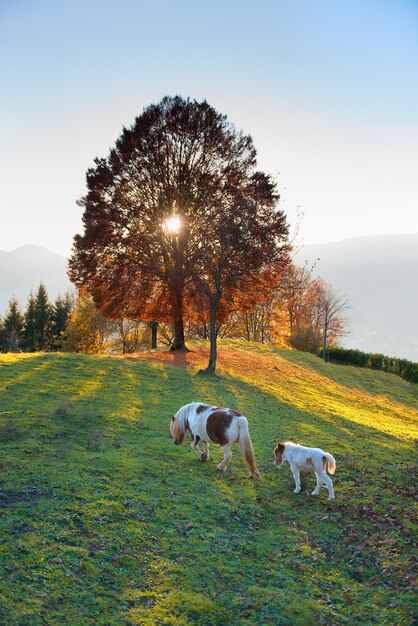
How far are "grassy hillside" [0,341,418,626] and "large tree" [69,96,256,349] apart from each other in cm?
1391

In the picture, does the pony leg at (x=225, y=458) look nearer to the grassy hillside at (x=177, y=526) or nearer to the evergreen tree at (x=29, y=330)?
the grassy hillside at (x=177, y=526)

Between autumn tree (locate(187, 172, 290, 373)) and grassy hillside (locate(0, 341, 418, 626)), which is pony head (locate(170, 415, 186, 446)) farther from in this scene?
autumn tree (locate(187, 172, 290, 373))

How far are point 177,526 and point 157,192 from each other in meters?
25.9

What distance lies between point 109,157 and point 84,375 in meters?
16.7

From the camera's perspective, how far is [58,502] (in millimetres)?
9000

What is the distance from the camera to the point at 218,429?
11.8 metres

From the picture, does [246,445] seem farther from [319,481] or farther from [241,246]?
[241,246]

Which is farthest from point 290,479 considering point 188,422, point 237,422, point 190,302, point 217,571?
point 190,302

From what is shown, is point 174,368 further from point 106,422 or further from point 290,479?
point 290,479

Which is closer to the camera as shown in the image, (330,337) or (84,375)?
(84,375)

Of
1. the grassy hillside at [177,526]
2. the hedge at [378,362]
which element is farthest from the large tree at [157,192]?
the hedge at [378,362]

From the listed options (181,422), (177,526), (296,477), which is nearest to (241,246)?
(181,422)

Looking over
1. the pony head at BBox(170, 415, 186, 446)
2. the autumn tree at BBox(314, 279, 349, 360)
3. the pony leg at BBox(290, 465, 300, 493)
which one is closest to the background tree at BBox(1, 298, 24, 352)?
the autumn tree at BBox(314, 279, 349, 360)

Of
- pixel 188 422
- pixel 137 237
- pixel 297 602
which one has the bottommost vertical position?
pixel 297 602
